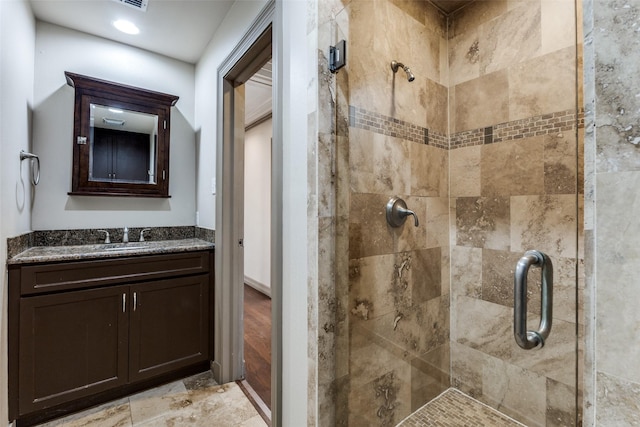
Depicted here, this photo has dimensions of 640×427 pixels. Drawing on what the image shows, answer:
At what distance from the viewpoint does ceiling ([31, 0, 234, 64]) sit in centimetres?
187

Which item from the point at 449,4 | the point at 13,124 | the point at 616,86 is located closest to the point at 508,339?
the point at 616,86

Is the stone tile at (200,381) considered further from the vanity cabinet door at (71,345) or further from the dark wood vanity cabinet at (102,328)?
the vanity cabinet door at (71,345)

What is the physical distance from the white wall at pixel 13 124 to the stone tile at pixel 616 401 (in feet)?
7.24

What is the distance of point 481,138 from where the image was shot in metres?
1.52

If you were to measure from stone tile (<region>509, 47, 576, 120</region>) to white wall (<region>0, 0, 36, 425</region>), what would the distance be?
2.44 metres

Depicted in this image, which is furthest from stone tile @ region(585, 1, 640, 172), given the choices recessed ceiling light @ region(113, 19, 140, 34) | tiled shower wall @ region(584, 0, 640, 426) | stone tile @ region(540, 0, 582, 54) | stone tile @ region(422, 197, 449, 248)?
recessed ceiling light @ region(113, 19, 140, 34)

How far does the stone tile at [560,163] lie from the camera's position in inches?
42.1

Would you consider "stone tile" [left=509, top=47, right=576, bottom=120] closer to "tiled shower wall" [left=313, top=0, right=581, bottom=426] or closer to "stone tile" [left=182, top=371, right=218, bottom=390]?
"tiled shower wall" [left=313, top=0, right=581, bottom=426]

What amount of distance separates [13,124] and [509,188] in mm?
2643

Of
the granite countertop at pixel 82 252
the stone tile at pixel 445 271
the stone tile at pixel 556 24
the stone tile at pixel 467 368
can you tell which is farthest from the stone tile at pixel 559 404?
the granite countertop at pixel 82 252

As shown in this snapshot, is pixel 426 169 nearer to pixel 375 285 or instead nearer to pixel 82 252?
pixel 375 285

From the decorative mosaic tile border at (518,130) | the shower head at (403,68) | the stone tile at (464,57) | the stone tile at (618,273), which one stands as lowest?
the stone tile at (618,273)

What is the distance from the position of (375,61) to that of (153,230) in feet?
7.06

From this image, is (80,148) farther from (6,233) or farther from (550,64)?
(550,64)
